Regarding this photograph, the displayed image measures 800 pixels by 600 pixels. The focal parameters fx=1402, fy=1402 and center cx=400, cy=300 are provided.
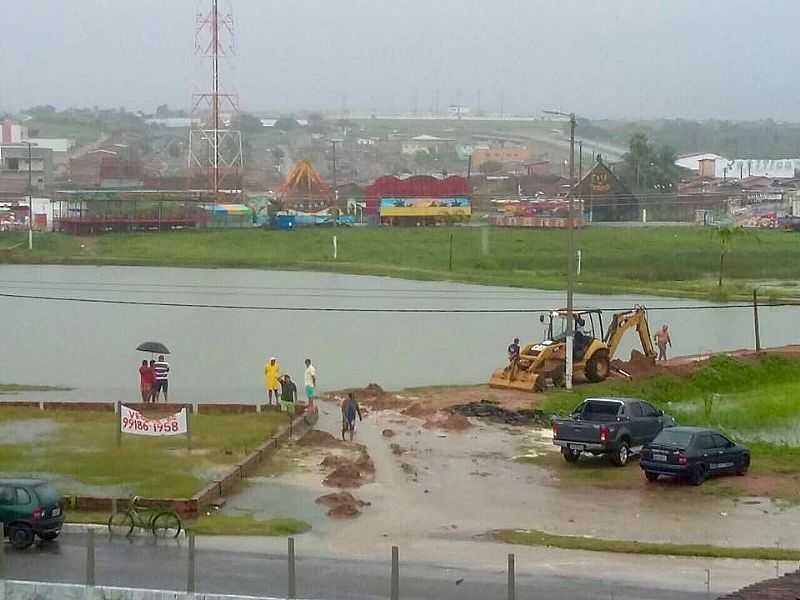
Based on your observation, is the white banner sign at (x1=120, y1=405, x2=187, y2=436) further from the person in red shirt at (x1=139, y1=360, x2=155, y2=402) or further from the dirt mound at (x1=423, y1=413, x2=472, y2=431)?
the dirt mound at (x1=423, y1=413, x2=472, y2=431)

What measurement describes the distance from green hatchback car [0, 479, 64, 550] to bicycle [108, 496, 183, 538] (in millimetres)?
745

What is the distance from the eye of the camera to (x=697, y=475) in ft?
66.3

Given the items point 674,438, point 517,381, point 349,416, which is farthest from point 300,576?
point 517,381

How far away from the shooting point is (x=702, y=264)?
7131 cm

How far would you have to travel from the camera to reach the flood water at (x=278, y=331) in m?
32.9

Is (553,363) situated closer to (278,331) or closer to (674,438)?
(674,438)

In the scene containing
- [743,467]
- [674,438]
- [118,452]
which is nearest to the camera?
[674,438]

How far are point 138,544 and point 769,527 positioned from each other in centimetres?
779

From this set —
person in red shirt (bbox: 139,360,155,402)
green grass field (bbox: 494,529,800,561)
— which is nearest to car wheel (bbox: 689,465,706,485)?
green grass field (bbox: 494,529,800,561)

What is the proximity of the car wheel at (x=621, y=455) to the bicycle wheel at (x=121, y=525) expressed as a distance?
8.39m

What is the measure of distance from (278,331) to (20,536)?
A: 85.4 ft

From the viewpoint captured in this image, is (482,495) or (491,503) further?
(482,495)

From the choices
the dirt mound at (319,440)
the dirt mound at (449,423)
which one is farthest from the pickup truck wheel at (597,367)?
the dirt mound at (319,440)

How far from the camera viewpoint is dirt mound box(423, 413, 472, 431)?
2494cm
